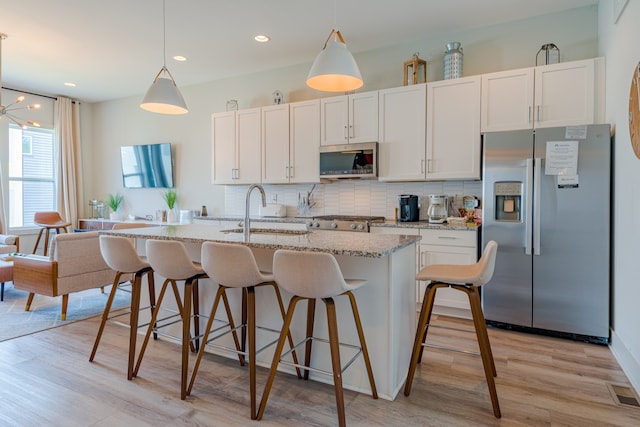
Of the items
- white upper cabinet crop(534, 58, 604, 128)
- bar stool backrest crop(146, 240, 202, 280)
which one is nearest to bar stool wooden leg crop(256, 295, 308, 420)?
bar stool backrest crop(146, 240, 202, 280)

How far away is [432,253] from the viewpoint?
12.1 ft

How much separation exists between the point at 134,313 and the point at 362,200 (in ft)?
9.65

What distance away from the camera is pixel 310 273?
182 centimetres

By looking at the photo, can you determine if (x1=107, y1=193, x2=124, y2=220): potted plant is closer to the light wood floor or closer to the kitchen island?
the light wood floor

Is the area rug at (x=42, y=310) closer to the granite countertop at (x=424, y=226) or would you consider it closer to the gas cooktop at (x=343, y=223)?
the gas cooktop at (x=343, y=223)

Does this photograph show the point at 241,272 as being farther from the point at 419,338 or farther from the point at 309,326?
the point at 419,338

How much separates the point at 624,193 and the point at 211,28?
4.01m

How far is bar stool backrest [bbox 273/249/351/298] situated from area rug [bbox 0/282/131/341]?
284cm

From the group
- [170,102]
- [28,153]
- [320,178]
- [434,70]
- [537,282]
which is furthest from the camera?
[28,153]

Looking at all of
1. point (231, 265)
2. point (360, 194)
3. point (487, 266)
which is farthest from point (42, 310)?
point (487, 266)

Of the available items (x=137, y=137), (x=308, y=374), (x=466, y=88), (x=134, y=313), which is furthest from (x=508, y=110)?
(x=137, y=137)

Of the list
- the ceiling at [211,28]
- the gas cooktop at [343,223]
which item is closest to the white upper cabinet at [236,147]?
the ceiling at [211,28]

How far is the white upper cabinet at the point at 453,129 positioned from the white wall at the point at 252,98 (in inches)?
15.8

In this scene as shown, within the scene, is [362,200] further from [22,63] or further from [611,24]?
[22,63]
